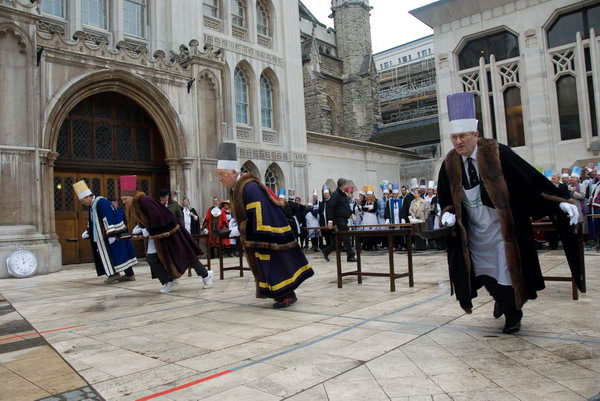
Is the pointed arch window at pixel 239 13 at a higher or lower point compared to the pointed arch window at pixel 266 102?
higher

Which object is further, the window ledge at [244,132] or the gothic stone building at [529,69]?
the gothic stone building at [529,69]

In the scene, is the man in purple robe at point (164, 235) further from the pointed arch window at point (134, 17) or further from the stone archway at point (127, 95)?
the pointed arch window at point (134, 17)

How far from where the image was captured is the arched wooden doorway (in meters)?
13.2

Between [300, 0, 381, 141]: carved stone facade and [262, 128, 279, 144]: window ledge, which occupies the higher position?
[300, 0, 381, 141]: carved stone facade

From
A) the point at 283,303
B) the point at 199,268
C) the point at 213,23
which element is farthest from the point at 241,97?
the point at 283,303

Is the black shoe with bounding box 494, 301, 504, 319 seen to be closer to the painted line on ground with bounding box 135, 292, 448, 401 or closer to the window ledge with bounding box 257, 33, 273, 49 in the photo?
the painted line on ground with bounding box 135, 292, 448, 401

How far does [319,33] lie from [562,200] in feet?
108

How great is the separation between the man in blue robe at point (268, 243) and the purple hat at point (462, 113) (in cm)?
246

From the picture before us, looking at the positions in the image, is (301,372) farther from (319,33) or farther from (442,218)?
(319,33)

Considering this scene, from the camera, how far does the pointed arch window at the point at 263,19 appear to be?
20.1 metres

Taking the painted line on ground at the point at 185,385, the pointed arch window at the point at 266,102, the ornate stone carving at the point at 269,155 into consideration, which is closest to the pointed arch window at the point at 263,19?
the pointed arch window at the point at 266,102

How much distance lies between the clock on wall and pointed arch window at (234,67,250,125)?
9.56 meters

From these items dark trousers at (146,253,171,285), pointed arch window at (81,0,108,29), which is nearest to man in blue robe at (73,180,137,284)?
dark trousers at (146,253,171,285)

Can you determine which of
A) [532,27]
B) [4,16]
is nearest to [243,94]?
[4,16]
